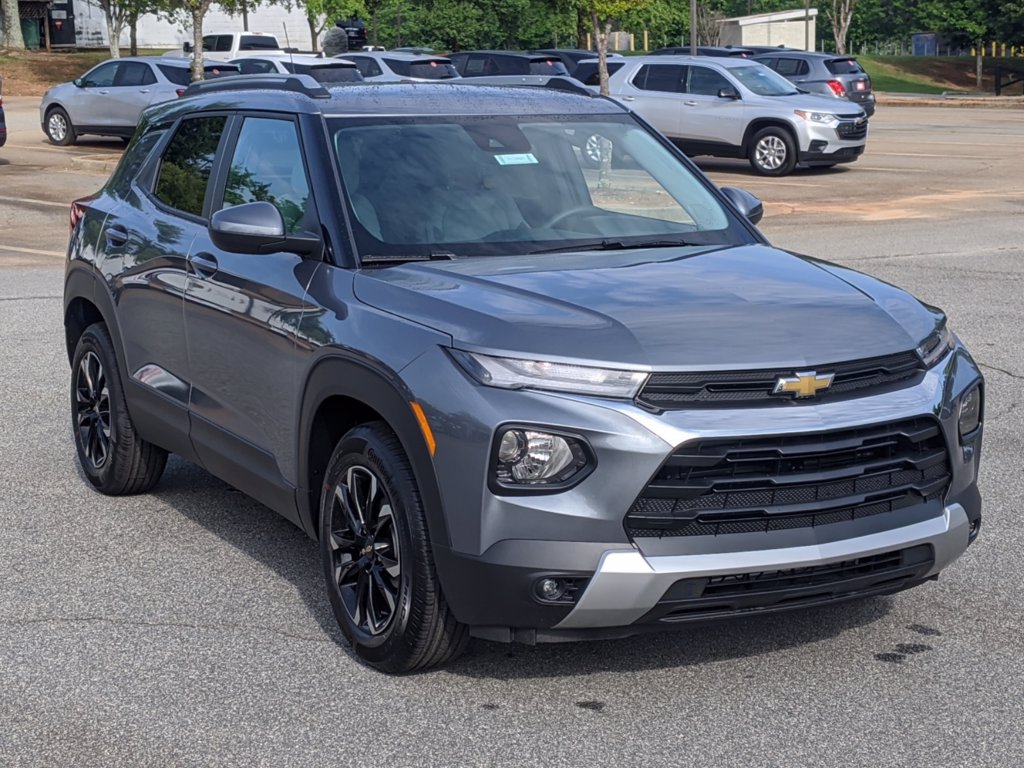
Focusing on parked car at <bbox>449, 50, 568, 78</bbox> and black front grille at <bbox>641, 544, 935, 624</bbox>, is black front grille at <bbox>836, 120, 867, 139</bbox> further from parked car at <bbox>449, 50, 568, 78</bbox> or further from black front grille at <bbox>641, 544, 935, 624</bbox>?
black front grille at <bbox>641, 544, 935, 624</bbox>

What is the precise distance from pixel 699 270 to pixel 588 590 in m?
1.32

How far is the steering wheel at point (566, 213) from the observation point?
18.4 ft

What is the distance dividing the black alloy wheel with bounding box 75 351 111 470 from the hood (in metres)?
2.39

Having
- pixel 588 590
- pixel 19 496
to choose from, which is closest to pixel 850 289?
pixel 588 590

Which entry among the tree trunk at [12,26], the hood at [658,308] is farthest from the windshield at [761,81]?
the tree trunk at [12,26]

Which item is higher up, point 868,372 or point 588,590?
point 868,372

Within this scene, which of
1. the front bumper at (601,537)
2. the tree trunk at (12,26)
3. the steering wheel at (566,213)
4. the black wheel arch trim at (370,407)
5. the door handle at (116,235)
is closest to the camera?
the front bumper at (601,537)

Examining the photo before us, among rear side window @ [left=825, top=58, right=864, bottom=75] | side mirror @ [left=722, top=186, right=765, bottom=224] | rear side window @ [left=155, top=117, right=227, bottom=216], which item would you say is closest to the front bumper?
side mirror @ [left=722, top=186, right=765, bottom=224]

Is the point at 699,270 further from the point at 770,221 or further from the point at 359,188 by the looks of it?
the point at 770,221

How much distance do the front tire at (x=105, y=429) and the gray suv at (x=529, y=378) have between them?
551 millimetres

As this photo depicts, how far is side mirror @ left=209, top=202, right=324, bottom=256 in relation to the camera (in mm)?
5152

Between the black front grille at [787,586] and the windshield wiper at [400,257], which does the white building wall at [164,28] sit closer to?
the windshield wiper at [400,257]

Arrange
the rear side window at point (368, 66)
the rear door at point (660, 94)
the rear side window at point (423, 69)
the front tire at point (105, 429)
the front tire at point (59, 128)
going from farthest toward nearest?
the rear side window at point (368, 66), the rear side window at point (423, 69), the front tire at point (59, 128), the rear door at point (660, 94), the front tire at point (105, 429)

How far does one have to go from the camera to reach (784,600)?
4.44 metres
